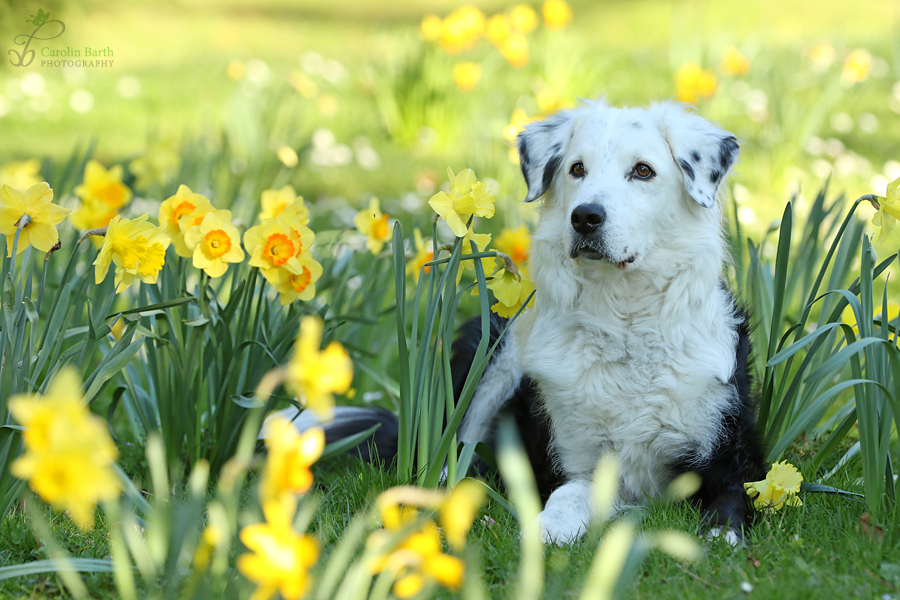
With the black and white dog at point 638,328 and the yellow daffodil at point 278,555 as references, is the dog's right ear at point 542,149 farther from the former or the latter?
the yellow daffodil at point 278,555

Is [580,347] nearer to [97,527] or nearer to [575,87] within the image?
[97,527]

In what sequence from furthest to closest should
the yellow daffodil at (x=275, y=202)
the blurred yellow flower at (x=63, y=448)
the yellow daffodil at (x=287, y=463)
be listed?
1. the yellow daffodil at (x=275, y=202)
2. the yellow daffodil at (x=287, y=463)
3. the blurred yellow flower at (x=63, y=448)

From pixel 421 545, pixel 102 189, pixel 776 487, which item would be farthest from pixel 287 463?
pixel 102 189

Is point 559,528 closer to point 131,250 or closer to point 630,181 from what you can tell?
point 630,181

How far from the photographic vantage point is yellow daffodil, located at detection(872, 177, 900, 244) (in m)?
2.00

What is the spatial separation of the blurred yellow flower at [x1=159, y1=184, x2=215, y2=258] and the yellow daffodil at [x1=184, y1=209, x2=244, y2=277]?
0.05 metres

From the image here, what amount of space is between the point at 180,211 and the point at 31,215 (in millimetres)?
413

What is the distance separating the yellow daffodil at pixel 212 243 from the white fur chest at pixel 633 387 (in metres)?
0.95

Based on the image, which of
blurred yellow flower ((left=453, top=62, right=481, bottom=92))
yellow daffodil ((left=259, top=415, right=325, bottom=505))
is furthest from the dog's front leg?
blurred yellow flower ((left=453, top=62, right=481, bottom=92))

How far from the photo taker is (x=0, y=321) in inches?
82.2

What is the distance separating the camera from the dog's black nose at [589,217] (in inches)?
81.7

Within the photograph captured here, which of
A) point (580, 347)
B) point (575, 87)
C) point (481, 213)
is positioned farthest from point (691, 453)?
point (575, 87)

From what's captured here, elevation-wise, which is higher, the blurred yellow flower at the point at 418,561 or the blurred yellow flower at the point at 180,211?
the blurred yellow flower at the point at 180,211

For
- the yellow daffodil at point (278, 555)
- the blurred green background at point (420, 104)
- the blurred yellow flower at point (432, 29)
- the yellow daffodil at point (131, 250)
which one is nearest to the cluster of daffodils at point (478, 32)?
the blurred yellow flower at point (432, 29)
